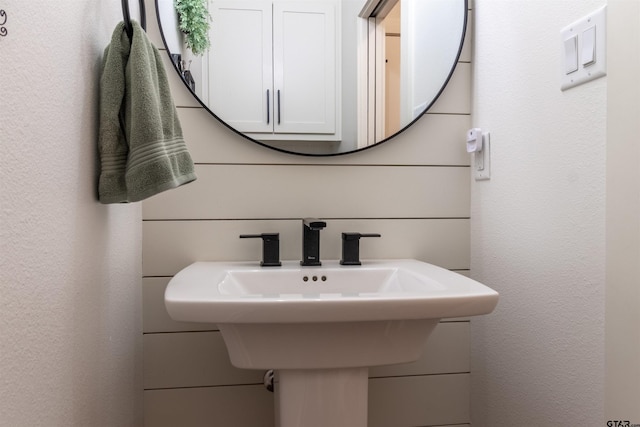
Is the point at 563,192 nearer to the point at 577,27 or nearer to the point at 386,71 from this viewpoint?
the point at 577,27

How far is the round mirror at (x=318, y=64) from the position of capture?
4.05ft

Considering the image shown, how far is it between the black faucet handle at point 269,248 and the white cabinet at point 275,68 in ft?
0.85

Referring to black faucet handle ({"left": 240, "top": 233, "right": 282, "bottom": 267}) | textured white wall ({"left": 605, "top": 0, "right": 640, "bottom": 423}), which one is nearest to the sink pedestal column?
black faucet handle ({"left": 240, "top": 233, "right": 282, "bottom": 267})

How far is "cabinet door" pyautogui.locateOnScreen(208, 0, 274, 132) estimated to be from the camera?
1.24 meters

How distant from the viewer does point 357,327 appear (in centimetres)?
84

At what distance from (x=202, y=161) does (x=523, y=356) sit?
89cm

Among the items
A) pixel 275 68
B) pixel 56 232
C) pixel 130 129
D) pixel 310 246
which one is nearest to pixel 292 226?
pixel 310 246

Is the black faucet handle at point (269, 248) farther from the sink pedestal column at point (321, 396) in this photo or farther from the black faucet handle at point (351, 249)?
the sink pedestal column at point (321, 396)

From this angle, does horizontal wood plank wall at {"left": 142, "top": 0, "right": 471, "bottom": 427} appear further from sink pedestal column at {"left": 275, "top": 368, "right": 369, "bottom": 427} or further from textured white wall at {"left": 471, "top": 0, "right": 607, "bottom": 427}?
sink pedestal column at {"left": 275, "top": 368, "right": 369, "bottom": 427}

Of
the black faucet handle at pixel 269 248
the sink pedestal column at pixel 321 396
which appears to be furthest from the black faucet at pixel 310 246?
the sink pedestal column at pixel 321 396

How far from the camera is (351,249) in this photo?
47.4 inches

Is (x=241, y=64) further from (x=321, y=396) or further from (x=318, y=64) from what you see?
(x=321, y=396)

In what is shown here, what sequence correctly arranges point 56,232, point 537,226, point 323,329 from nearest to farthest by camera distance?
point 56,232 < point 323,329 < point 537,226

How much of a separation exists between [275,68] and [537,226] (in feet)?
2.42
